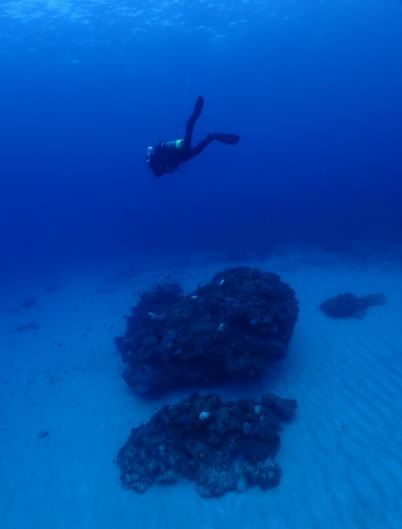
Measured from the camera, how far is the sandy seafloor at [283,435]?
7.03 m

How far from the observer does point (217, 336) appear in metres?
9.48

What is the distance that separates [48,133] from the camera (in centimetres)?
6825

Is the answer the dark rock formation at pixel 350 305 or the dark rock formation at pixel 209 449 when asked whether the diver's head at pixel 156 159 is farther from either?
the dark rock formation at pixel 350 305

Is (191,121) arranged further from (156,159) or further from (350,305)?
(350,305)

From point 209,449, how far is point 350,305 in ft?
26.7

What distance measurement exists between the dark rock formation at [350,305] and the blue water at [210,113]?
29.3 feet

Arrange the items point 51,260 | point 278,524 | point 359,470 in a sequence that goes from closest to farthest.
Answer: point 278,524, point 359,470, point 51,260

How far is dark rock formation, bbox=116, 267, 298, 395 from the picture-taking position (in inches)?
374

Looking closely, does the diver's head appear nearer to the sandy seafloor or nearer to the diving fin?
the diving fin

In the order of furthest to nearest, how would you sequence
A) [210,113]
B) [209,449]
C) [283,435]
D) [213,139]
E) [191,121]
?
[210,113] < [213,139] < [191,121] < [283,435] < [209,449]

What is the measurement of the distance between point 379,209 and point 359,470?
24611mm

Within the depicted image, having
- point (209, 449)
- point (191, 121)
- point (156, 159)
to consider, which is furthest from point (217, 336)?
point (191, 121)

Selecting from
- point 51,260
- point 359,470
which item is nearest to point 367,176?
point 51,260

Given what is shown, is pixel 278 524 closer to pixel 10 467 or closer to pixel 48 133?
pixel 10 467
